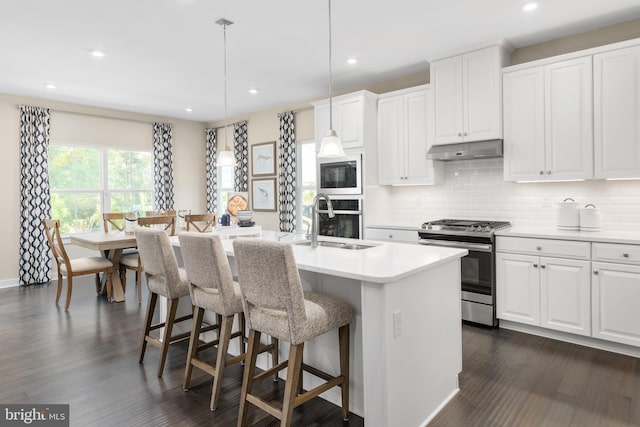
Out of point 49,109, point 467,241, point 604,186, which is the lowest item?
point 467,241

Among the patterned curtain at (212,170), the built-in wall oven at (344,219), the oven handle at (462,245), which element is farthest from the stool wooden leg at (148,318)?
the patterned curtain at (212,170)

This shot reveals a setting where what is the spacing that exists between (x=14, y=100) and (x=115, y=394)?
16.6 ft

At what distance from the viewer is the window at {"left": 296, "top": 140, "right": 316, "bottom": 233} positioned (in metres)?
6.23

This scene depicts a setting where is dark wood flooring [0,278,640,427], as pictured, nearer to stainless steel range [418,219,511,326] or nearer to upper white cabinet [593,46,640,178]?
stainless steel range [418,219,511,326]

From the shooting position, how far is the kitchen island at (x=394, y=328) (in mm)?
1914

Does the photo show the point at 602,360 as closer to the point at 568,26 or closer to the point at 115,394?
the point at 568,26

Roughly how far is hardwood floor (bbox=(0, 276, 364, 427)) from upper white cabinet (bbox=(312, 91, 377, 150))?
2803 mm

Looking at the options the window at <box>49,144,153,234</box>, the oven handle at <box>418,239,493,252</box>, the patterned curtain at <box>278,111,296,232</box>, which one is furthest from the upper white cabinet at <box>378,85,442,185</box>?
the window at <box>49,144,153,234</box>

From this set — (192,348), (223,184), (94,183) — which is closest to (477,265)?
(192,348)

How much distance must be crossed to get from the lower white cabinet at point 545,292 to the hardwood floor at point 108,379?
201 centimetres

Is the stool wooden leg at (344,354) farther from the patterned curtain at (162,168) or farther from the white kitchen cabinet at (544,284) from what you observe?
the patterned curtain at (162,168)

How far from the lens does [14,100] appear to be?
220 inches

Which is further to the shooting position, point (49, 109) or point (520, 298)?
point (49, 109)

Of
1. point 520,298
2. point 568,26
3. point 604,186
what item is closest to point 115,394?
point 520,298
